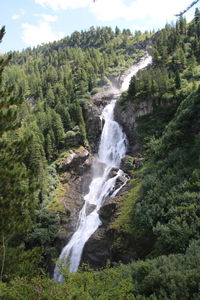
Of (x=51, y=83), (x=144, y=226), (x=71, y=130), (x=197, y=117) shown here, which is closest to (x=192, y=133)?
(x=197, y=117)

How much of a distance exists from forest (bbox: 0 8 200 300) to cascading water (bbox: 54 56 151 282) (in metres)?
2.30

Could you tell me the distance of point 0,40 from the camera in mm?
13164

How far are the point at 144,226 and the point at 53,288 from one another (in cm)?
1265

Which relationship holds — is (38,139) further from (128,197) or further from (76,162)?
(128,197)

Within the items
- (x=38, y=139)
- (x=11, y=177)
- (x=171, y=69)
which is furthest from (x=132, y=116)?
(x=11, y=177)

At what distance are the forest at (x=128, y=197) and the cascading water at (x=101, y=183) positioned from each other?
2298 mm

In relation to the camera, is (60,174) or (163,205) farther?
(60,174)

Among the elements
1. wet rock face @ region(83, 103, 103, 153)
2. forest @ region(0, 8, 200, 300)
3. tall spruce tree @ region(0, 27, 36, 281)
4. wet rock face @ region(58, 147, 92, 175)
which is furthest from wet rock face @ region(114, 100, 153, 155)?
tall spruce tree @ region(0, 27, 36, 281)

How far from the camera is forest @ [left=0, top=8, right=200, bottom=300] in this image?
998 cm

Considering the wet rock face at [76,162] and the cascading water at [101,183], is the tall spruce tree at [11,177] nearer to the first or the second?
the cascading water at [101,183]

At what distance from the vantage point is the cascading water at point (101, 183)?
27.0 meters

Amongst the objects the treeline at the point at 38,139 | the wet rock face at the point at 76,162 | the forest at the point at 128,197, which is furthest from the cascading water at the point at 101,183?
the treeline at the point at 38,139

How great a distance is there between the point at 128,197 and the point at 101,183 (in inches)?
497

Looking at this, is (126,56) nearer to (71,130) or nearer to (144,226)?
(71,130)
